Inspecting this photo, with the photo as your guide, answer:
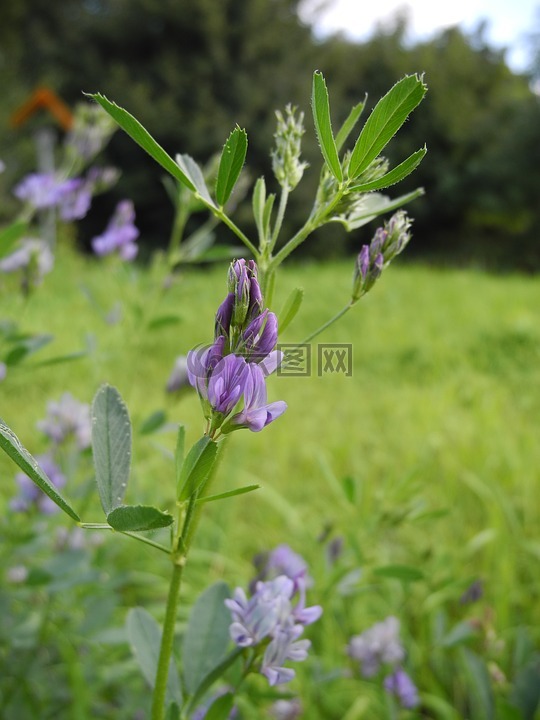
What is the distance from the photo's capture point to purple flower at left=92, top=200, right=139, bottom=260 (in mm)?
1010

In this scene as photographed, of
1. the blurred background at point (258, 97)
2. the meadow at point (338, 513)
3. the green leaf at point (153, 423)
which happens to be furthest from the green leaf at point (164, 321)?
the blurred background at point (258, 97)

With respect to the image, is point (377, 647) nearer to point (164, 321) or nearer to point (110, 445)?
point (164, 321)

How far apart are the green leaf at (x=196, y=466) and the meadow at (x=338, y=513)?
47mm

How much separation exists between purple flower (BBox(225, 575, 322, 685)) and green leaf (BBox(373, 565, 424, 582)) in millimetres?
212

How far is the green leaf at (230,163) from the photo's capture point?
1.17ft

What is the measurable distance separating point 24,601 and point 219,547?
0.52 metres

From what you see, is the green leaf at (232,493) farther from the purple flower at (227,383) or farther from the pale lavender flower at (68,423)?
the pale lavender flower at (68,423)

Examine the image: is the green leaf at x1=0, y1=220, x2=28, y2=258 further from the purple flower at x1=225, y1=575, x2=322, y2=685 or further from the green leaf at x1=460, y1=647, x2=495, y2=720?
the green leaf at x1=460, y1=647, x2=495, y2=720

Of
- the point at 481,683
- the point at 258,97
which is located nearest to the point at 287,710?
→ the point at 481,683

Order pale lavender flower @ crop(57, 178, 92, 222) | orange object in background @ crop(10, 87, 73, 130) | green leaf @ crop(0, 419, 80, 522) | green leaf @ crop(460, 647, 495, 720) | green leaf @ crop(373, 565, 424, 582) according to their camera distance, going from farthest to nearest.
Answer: orange object in background @ crop(10, 87, 73, 130) → pale lavender flower @ crop(57, 178, 92, 222) → green leaf @ crop(460, 647, 495, 720) → green leaf @ crop(373, 565, 424, 582) → green leaf @ crop(0, 419, 80, 522)

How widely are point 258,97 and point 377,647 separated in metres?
7.25

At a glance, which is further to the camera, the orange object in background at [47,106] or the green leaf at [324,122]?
the orange object in background at [47,106]

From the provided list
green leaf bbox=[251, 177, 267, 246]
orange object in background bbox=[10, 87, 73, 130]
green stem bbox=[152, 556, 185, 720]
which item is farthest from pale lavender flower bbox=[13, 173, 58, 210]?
orange object in background bbox=[10, 87, 73, 130]

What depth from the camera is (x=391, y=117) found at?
348mm
